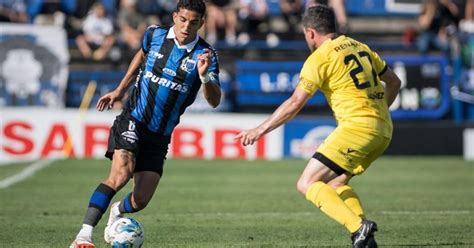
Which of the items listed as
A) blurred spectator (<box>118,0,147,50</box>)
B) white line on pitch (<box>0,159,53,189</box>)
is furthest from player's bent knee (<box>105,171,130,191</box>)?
blurred spectator (<box>118,0,147,50</box>)

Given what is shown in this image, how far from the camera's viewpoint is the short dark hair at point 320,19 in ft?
26.5

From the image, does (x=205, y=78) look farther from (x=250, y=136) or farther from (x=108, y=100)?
(x=108, y=100)

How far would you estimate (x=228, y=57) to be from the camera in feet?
71.7

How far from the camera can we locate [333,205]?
7.84m

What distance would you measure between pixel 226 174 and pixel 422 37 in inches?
291

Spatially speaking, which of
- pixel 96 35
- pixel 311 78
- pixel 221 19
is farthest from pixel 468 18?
pixel 311 78

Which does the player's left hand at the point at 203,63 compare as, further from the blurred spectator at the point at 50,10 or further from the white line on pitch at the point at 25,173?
the blurred spectator at the point at 50,10

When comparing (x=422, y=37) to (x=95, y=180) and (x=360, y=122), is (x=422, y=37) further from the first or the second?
(x=360, y=122)

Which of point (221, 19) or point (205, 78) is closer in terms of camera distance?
point (205, 78)

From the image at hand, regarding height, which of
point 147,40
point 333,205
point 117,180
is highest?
point 147,40

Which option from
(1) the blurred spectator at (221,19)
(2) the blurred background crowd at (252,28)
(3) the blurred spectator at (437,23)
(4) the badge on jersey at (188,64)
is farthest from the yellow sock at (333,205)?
(1) the blurred spectator at (221,19)

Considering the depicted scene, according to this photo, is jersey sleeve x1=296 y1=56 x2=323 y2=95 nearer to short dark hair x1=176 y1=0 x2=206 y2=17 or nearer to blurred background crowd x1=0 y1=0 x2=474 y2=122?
short dark hair x1=176 y1=0 x2=206 y2=17

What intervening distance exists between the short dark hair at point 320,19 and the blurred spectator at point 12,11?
52.5 ft

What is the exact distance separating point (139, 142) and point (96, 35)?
14.3 m
